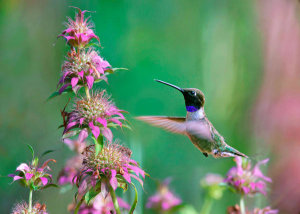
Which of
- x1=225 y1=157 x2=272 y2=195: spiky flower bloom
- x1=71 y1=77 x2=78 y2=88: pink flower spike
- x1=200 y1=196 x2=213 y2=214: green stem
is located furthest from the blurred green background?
x1=71 y1=77 x2=78 y2=88: pink flower spike

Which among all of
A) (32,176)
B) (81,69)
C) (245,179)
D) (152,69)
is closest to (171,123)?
(245,179)

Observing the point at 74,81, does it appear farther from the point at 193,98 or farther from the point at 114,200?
the point at 193,98

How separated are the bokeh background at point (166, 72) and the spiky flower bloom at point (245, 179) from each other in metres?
1.68

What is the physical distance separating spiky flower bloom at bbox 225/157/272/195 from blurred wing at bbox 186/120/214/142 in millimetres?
226

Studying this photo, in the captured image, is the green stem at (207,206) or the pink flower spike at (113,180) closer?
the pink flower spike at (113,180)

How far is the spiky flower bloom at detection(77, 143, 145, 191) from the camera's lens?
142cm

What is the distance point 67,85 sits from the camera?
1.44m

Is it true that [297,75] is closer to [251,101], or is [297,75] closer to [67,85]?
[251,101]

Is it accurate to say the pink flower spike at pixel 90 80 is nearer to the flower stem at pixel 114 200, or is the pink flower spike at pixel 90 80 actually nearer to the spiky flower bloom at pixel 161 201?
the flower stem at pixel 114 200

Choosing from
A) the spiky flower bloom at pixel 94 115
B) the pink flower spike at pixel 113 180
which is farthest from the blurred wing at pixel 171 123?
the pink flower spike at pixel 113 180

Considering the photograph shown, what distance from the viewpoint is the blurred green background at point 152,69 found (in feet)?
13.4

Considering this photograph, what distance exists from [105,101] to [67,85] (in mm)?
179

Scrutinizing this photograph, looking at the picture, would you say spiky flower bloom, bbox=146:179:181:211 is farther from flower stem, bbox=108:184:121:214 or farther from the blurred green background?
the blurred green background

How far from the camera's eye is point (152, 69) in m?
4.59
